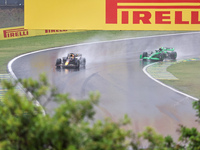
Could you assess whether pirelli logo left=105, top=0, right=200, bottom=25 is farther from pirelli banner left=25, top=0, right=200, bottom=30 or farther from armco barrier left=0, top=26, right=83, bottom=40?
armco barrier left=0, top=26, right=83, bottom=40

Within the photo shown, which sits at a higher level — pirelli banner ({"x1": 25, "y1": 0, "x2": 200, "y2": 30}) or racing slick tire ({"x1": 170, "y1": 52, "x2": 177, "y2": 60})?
pirelli banner ({"x1": 25, "y1": 0, "x2": 200, "y2": 30})

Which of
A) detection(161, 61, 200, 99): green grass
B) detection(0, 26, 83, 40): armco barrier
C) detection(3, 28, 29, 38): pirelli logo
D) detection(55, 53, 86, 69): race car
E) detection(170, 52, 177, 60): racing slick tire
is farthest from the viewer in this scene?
detection(3, 28, 29, 38): pirelli logo

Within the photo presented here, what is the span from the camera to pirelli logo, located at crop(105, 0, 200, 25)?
39.0 feet

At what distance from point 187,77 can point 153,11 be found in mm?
15598

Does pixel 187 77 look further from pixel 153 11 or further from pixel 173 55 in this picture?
pixel 153 11

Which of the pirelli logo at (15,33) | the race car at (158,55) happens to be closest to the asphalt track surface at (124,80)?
the race car at (158,55)

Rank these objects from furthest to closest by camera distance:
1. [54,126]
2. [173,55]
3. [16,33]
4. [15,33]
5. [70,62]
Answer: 1. [16,33]
2. [15,33]
3. [173,55]
4. [70,62]
5. [54,126]

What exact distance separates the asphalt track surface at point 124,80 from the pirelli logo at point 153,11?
468cm

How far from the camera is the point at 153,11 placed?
11.9 metres

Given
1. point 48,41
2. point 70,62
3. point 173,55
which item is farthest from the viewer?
point 48,41

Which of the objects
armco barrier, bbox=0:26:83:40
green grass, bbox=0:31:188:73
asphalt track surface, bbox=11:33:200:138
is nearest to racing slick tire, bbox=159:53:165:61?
asphalt track surface, bbox=11:33:200:138

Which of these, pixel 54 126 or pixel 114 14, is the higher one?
pixel 114 14

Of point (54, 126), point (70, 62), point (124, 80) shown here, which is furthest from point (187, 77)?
point (54, 126)

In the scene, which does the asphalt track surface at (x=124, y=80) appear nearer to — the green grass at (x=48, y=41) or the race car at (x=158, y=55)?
the race car at (x=158, y=55)
